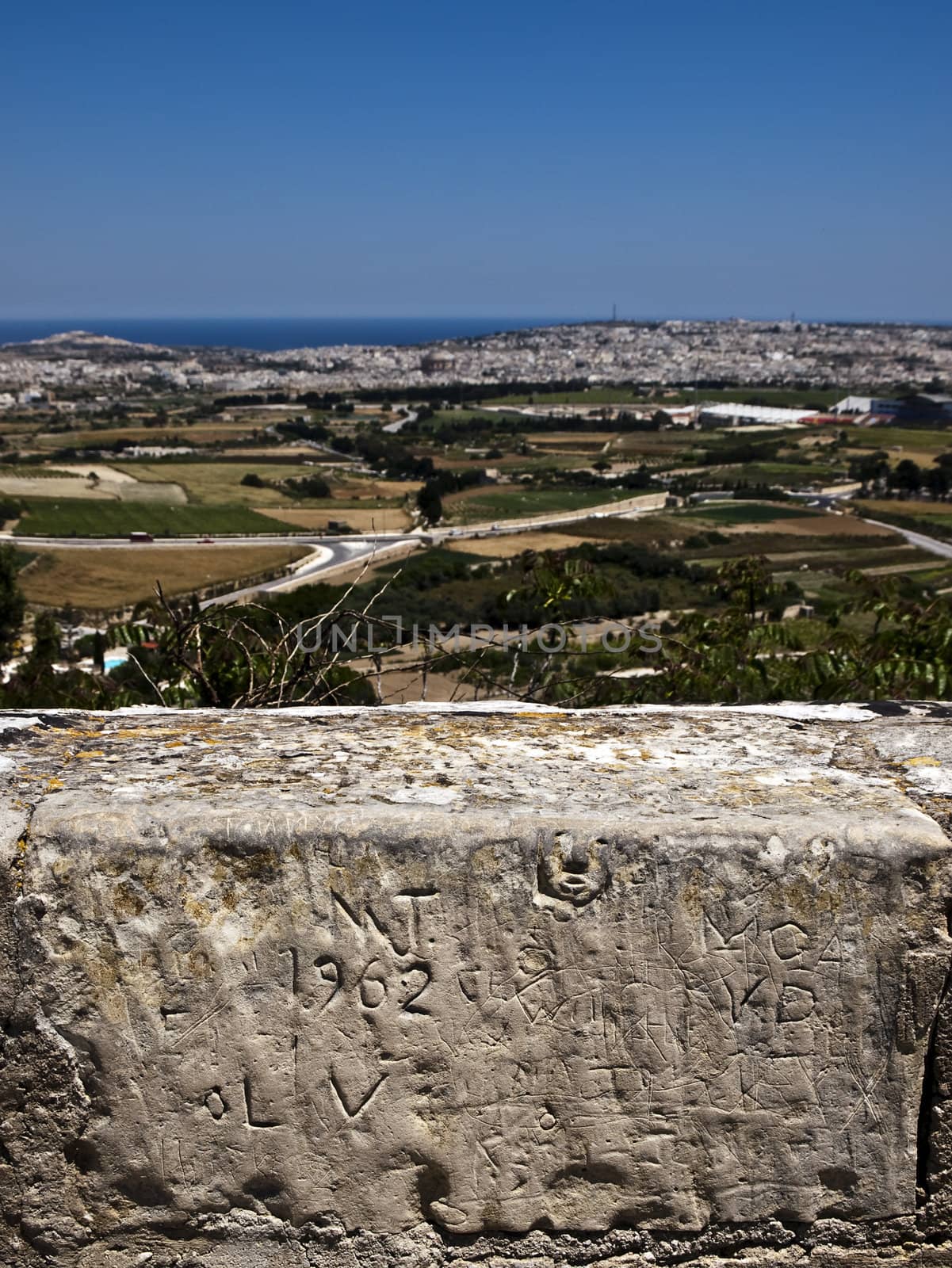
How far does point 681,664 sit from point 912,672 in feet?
4.53

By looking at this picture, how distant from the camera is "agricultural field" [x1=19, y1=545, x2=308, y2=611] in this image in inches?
A: 1713

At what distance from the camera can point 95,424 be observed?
353ft

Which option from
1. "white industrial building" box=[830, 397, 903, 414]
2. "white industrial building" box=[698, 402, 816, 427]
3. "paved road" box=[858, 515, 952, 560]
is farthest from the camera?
"white industrial building" box=[830, 397, 903, 414]

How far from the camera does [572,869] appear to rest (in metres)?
2.12

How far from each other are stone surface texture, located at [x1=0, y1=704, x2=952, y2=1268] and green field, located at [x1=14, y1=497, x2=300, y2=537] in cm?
5826

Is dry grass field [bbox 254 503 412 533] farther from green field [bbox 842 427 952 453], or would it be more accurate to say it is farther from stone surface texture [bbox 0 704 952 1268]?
stone surface texture [bbox 0 704 952 1268]

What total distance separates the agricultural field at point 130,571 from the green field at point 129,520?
5238 mm

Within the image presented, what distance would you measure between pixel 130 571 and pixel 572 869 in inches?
1959

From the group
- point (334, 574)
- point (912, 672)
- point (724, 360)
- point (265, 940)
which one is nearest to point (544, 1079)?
point (265, 940)

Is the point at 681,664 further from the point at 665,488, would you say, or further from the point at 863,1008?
the point at 665,488

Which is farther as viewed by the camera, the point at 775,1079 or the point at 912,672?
the point at 912,672

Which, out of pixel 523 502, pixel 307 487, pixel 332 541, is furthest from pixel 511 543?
pixel 307 487

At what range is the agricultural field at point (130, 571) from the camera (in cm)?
4350
